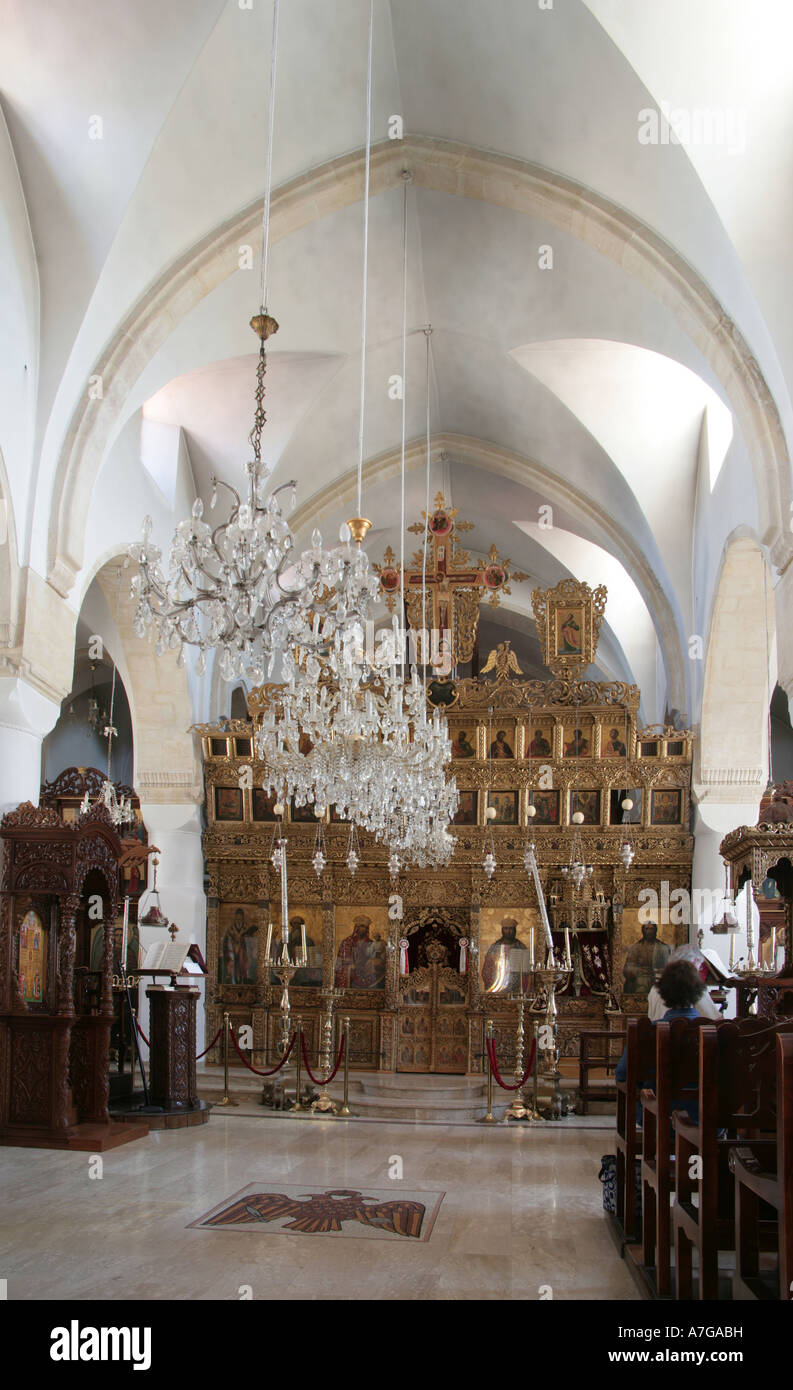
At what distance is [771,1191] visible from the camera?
3.37 m

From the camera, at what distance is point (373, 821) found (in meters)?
10.4

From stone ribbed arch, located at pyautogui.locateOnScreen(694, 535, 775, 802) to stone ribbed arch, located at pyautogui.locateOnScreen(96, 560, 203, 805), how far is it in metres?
6.35

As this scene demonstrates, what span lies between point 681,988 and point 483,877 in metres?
8.39

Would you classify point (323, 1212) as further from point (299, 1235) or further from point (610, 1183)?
point (610, 1183)

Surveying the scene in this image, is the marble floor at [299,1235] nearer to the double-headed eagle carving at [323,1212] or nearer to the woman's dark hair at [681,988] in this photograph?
the double-headed eagle carving at [323,1212]

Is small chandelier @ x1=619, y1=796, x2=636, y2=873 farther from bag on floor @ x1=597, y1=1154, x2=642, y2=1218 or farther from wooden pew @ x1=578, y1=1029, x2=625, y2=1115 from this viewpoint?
bag on floor @ x1=597, y1=1154, x2=642, y2=1218

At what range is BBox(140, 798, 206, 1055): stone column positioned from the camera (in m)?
14.1

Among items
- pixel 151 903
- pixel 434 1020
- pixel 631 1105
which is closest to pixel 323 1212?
pixel 631 1105

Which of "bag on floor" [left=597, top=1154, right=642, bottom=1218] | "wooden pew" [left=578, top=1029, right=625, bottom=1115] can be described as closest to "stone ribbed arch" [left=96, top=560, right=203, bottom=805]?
"wooden pew" [left=578, top=1029, right=625, bottom=1115]

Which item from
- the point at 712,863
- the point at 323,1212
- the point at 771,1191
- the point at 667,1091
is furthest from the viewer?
the point at 712,863

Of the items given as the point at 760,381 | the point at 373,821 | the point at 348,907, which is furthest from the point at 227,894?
the point at 760,381

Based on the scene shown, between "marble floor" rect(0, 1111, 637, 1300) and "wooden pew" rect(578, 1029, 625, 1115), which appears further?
"wooden pew" rect(578, 1029, 625, 1115)

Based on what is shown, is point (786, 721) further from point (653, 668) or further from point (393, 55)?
point (393, 55)

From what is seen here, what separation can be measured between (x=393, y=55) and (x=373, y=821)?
6824mm
